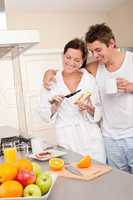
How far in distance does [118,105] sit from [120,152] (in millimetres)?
289

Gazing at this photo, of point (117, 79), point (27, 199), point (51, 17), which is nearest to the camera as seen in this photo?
point (27, 199)

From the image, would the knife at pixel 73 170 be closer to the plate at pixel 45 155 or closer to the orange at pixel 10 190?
the plate at pixel 45 155

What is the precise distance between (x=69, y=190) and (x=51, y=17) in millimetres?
3607

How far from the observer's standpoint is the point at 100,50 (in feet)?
5.91

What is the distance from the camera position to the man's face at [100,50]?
1.80 meters

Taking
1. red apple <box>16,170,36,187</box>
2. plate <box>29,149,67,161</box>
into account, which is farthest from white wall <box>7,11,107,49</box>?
red apple <box>16,170,36,187</box>

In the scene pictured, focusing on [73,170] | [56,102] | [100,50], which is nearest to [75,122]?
[56,102]

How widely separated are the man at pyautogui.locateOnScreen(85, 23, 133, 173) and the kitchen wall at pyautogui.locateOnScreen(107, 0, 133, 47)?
2434mm

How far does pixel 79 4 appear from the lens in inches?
161

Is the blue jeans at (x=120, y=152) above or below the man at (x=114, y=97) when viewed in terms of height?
below

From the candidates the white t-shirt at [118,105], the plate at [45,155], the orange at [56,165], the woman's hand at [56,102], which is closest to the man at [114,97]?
the white t-shirt at [118,105]

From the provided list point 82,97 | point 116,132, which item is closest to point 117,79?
point 82,97

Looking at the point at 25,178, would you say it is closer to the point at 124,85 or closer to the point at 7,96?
the point at 124,85

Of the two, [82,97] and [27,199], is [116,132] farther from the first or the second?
[27,199]
